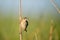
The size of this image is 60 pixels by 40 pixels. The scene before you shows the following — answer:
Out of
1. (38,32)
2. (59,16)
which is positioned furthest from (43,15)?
(59,16)

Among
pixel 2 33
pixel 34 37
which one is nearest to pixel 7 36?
pixel 2 33

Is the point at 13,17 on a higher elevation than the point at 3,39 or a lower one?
higher

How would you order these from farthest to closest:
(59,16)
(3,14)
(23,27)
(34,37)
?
1. (3,14)
2. (59,16)
3. (23,27)
4. (34,37)

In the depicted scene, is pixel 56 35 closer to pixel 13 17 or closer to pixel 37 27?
pixel 37 27

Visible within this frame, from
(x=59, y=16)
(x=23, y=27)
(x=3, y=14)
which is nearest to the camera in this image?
(x=23, y=27)

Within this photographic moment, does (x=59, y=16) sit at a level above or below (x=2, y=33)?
above

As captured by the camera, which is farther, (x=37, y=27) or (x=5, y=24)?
(x=5, y=24)

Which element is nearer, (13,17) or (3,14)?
(13,17)

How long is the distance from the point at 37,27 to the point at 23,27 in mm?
137

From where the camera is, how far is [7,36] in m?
2.78

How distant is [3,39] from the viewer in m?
2.71

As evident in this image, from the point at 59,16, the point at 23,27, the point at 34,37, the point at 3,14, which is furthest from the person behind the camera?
the point at 3,14

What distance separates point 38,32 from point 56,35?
153 millimetres

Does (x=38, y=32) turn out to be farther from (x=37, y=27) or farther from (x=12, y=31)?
(x=12, y=31)
